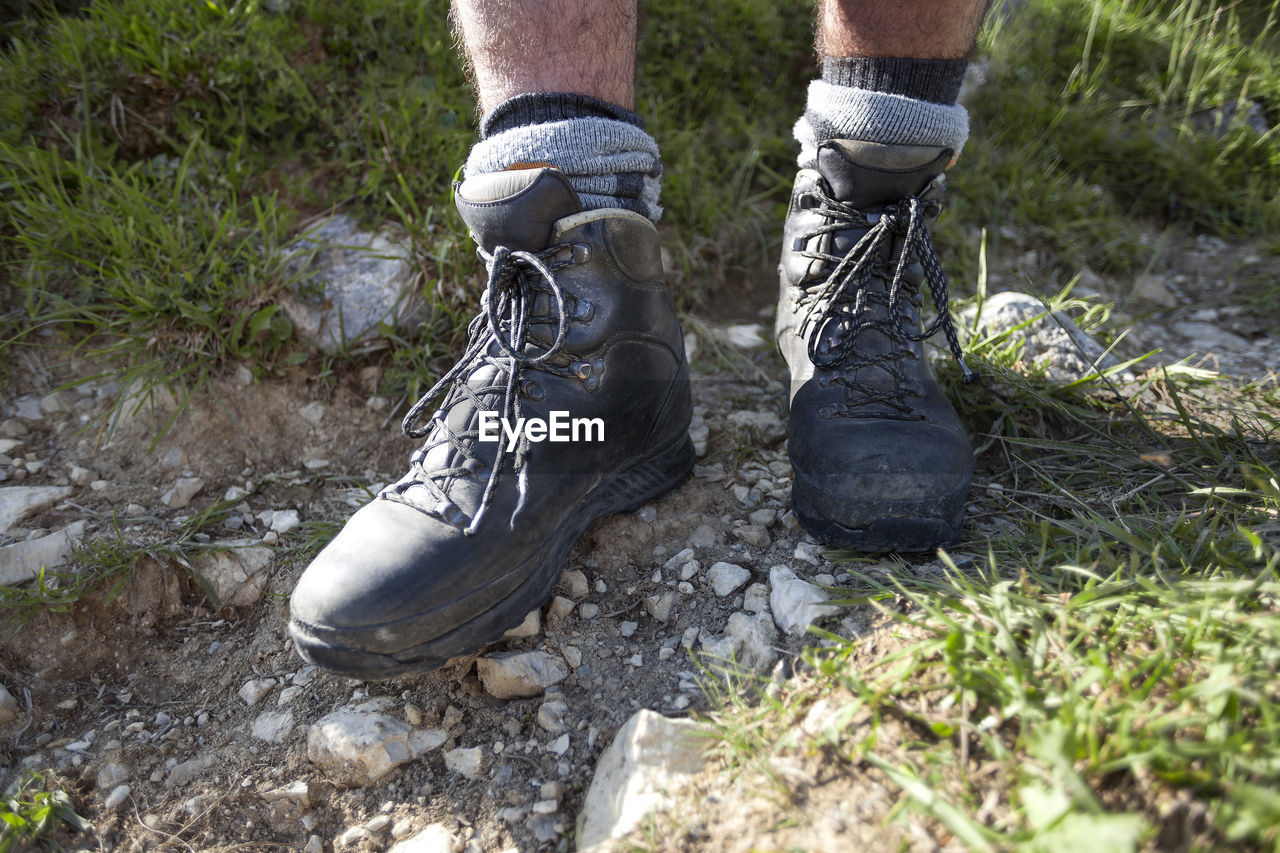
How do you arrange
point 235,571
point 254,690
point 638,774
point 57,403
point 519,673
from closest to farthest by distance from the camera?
point 638,774 < point 519,673 < point 254,690 < point 235,571 < point 57,403

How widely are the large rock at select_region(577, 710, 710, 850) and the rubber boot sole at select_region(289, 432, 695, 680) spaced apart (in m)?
0.32

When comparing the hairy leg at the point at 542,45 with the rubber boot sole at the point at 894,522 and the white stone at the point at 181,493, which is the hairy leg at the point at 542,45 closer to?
the rubber boot sole at the point at 894,522

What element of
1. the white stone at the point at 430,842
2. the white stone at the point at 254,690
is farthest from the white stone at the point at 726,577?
the white stone at the point at 254,690

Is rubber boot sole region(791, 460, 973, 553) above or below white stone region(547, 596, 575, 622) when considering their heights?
above

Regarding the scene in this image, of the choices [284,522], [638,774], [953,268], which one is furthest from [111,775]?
[953,268]

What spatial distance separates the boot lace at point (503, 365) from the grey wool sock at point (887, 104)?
70cm

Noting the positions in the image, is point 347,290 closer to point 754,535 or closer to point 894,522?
point 754,535

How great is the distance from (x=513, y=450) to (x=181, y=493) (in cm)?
101

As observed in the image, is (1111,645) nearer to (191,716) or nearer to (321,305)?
(191,716)

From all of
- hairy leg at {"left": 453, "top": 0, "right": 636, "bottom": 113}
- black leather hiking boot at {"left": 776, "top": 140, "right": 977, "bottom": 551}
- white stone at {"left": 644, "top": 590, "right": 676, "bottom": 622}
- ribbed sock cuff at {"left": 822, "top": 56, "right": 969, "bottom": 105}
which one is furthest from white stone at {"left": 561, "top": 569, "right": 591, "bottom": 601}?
ribbed sock cuff at {"left": 822, "top": 56, "right": 969, "bottom": 105}

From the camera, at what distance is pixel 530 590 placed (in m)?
1.47

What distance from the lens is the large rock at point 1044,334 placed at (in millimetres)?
2041

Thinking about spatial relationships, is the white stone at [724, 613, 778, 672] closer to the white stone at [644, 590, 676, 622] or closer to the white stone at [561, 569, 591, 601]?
the white stone at [644, 590, 676, 622]

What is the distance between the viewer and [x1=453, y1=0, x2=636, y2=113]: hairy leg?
1.56 metres
